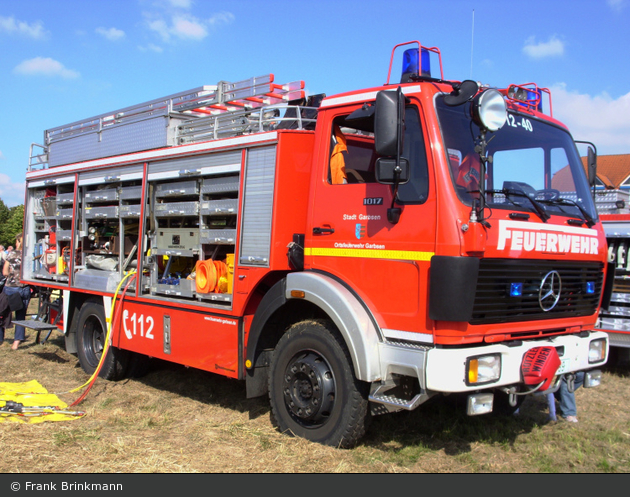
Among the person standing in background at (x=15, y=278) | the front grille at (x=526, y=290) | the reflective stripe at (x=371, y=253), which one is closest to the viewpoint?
the front grille at (x=526, y=290)

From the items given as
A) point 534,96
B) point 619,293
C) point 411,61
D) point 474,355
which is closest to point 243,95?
point 411,61

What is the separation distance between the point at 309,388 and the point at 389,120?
223 cm

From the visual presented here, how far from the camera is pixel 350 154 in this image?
16.5 feet

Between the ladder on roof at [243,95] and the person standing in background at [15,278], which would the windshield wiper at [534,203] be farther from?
the person standing in background at [15,278]

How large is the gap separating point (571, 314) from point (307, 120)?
2.78 metres

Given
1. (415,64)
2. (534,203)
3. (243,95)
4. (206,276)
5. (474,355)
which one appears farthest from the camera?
(243,95)

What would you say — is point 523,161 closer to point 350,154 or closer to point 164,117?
point 350,154

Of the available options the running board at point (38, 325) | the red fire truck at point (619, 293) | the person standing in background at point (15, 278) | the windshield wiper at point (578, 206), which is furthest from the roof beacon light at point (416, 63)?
the person standing in background at point (15, 278)

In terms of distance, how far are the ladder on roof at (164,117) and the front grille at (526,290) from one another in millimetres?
2405

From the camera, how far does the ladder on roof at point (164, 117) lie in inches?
238

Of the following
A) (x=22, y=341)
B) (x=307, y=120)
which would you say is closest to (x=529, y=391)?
(x=307, y=120)

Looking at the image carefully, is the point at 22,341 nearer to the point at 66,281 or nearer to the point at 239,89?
the point at 66,281

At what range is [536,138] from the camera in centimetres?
479

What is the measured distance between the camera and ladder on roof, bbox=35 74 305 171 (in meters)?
6.05
